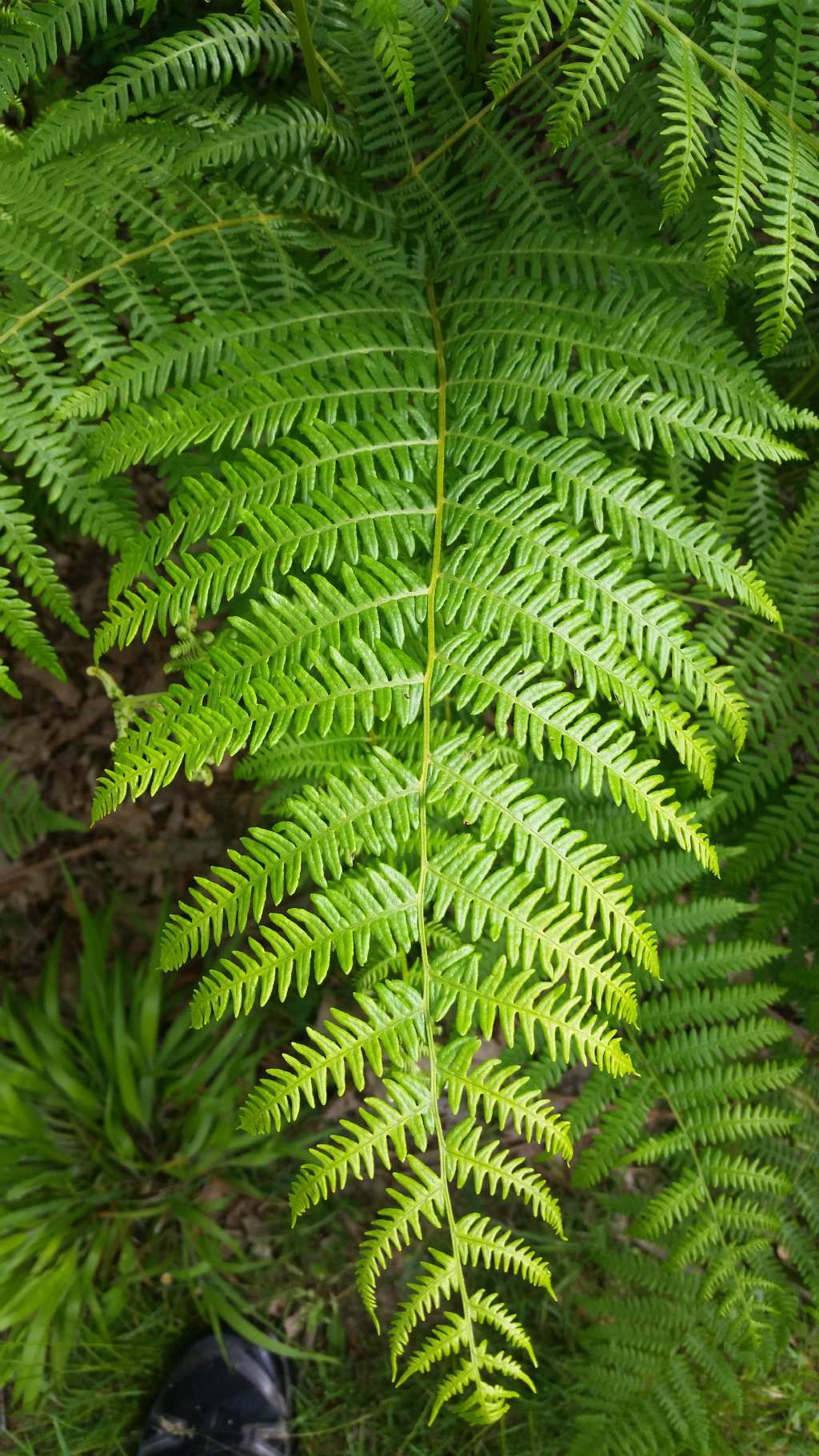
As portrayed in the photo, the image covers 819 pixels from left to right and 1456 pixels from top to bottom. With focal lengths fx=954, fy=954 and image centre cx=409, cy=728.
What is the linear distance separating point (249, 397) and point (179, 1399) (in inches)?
113

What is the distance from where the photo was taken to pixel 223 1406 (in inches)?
109

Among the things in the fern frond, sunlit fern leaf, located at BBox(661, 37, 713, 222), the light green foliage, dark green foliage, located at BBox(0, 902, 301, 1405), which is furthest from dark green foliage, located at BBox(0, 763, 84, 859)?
sunlit fern leaf, located at BBox(661, 37, 713, 222)

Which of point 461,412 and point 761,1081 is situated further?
point 761,1081

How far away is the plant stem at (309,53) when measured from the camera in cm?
151

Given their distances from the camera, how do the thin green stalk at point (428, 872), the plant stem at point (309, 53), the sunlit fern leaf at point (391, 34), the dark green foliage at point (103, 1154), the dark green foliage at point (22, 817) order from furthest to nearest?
the dark green foliage at point (22, 817) → the dark green foliage at point (103, 1154) → the plant stem at point (309, 53) → the sunlit fern leaf at point (391, 34) → the thin green stalk at point (428, 872)

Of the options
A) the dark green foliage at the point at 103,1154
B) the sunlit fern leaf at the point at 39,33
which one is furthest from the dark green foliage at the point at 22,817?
the sunlit fern leaf at the point at 39,33

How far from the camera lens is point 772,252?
4.59 ft

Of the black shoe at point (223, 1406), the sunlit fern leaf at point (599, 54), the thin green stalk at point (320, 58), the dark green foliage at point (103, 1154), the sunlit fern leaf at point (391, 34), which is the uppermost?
the sunlit fern leaf at point (599, 54)

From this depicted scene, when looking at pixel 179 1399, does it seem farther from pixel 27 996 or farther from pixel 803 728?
pixel 803 728

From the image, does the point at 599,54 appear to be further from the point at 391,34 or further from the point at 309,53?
the point at 309,53

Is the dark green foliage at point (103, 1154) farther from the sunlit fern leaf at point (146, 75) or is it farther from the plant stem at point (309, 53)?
the plant stem at point (309, 53)

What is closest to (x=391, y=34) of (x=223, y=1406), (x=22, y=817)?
(x=22, y=817)

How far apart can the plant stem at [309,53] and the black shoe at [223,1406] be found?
3196 millimetres

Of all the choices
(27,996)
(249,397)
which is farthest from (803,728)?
(27,996)
